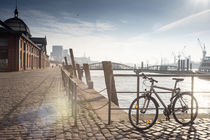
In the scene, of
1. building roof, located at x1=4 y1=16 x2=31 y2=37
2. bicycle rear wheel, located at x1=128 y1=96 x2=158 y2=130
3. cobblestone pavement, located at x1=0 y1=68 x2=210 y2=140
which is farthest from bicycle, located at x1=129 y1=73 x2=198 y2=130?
building roof, located at x1=4 y1=16 x2=31 y2=37

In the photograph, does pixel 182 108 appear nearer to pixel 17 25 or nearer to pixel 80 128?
pixel 80 128

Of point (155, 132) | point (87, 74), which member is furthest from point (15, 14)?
point (155, 132)

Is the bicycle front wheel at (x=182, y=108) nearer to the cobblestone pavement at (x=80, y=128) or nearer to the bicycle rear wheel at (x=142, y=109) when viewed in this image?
the cobblestone pavement at (x=80, y=128)

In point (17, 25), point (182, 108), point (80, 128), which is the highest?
point (17, 25)

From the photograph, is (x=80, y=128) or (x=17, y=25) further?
(x=17, y=25)

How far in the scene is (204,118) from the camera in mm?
5859

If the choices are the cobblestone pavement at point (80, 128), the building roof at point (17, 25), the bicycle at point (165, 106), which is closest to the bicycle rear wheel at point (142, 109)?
the bicycle at point (165, 106)

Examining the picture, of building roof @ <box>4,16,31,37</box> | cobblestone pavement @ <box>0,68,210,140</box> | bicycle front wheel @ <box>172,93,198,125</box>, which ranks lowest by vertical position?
cobblestone pavement @ <box>0,68,210,140</box>

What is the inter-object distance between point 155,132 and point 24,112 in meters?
4.15

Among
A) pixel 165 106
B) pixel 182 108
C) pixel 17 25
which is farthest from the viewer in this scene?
pixel 17 25

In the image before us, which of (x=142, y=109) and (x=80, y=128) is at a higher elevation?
(x=142, y=109)

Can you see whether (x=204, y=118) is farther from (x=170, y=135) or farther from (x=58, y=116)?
(x=58, y=116)

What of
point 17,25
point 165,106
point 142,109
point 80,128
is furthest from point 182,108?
point 17,25

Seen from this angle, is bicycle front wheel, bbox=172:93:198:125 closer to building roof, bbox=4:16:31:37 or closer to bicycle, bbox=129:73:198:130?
bicycle, bbox=129:73:198:130
